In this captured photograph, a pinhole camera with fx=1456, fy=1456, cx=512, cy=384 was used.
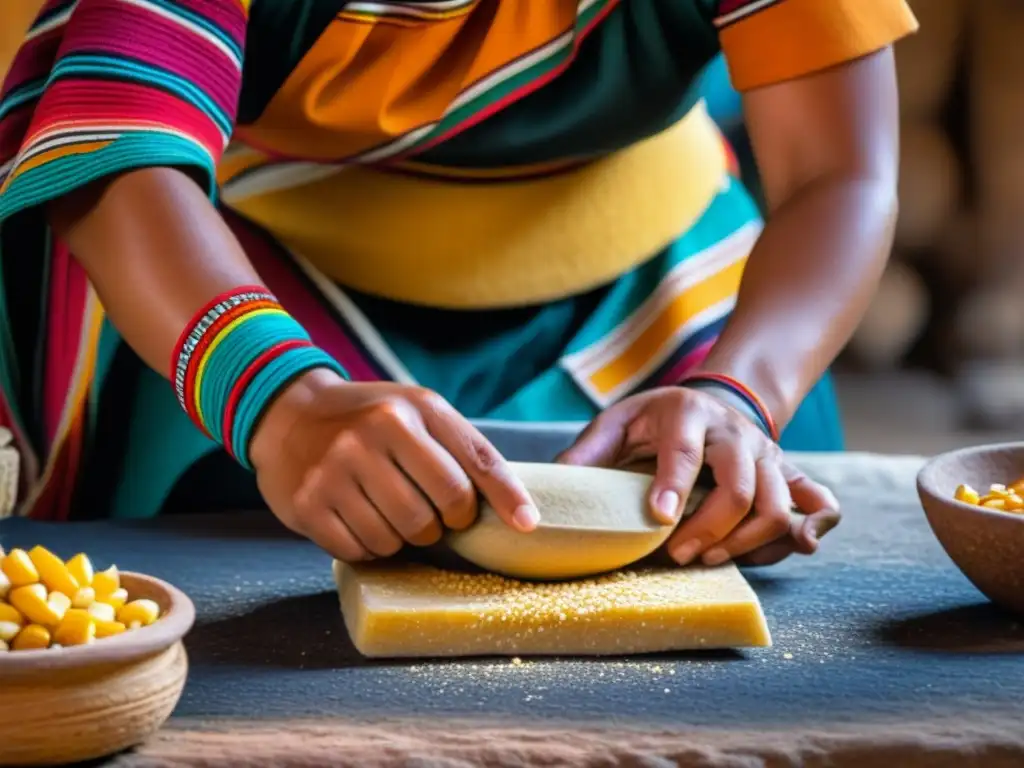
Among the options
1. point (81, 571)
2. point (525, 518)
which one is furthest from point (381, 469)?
point (81, 571)

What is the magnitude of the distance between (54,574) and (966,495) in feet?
1.59

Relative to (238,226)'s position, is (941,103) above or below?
below

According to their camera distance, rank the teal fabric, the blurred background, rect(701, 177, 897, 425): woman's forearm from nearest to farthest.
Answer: rect(701, 177, 897, 425): woman's forearm < the teal fabric < the blurred background

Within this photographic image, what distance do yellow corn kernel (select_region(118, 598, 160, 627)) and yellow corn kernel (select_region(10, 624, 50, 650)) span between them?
33 millimetres

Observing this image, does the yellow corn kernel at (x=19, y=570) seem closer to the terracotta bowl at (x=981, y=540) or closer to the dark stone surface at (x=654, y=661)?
the dark stone surface at (x=654, y=661)

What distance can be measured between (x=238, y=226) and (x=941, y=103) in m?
1.39

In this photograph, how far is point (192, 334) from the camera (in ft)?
2.72

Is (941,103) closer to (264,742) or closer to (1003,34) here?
(1003,34)

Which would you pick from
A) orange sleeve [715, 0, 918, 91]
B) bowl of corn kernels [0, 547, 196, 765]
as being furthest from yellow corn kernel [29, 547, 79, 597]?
orange sleeve [715, 0, 918, 91]

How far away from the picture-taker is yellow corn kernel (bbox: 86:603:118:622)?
0.58 m

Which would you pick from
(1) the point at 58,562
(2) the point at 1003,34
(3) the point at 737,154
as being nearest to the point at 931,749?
(1) the point at 58,562

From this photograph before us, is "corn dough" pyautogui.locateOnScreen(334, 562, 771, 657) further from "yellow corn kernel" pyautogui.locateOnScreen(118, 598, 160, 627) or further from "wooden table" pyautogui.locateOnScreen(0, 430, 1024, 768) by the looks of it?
"yellow corn kernel" pyautogui.locateOnScreen(118, 598, 160, 627)

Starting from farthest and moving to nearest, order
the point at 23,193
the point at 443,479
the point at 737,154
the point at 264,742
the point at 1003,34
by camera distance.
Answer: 1. the point at 1003,34
2. the point at 737,154
3. the point at 23,193
4. the point at 443,479
5. the point at 264,742

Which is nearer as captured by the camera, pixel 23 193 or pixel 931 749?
pixel 931 749
